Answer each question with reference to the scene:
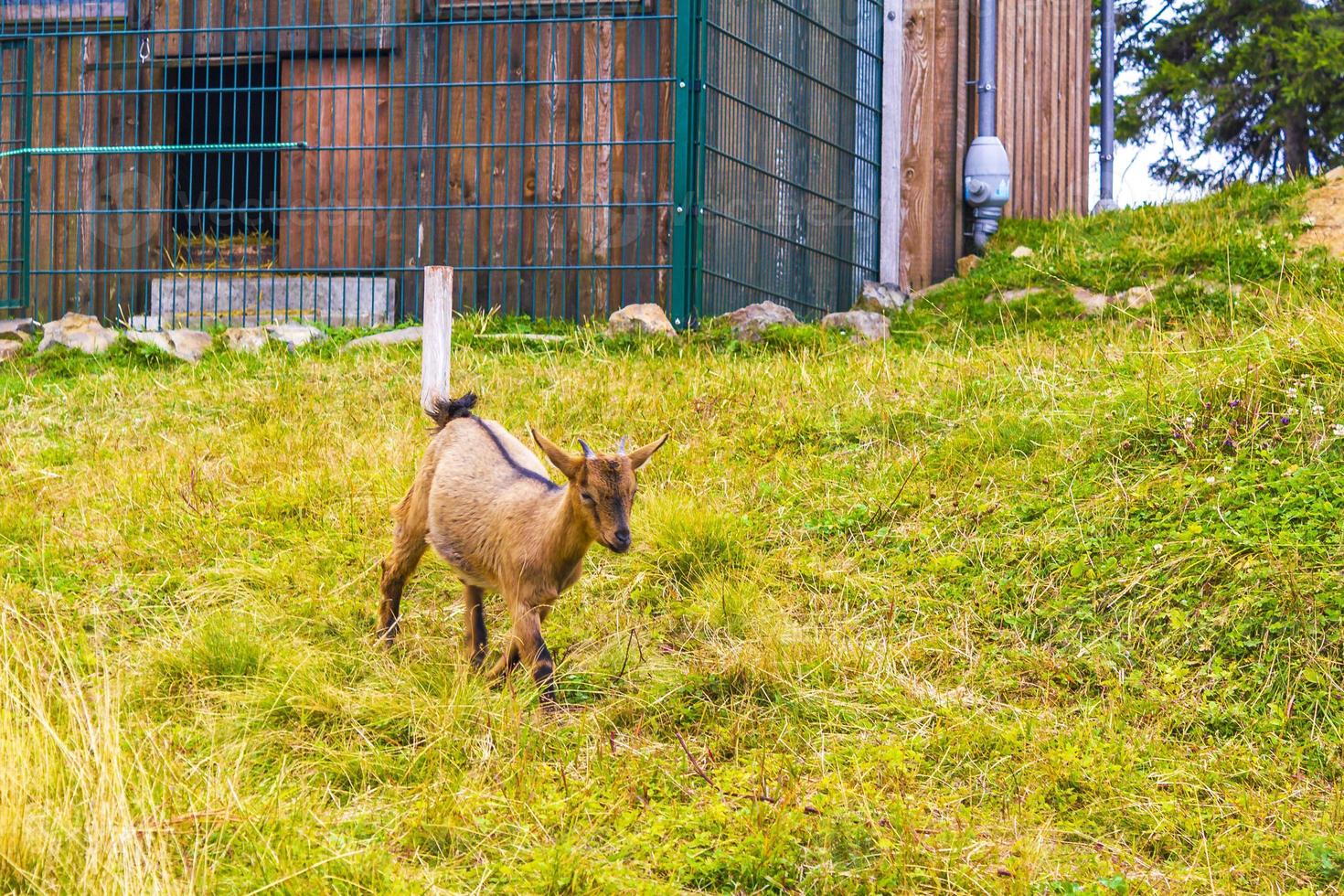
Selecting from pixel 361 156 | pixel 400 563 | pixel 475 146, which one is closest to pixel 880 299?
pixel 475 146

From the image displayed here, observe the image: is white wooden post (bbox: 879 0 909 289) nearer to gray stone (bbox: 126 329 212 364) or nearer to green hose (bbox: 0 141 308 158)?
green hose (bbox: 0 141 308 158)

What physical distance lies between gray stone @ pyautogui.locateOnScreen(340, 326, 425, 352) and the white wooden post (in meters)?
3.80

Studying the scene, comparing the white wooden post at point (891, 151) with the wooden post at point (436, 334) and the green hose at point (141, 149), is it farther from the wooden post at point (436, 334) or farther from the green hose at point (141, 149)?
the wooden post at point (436, 334)

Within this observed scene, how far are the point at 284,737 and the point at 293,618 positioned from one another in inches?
44.4

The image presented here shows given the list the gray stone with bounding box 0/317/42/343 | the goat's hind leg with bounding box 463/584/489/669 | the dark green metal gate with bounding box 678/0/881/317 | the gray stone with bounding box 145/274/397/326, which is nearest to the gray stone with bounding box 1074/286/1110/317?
the dark green metal gate with bounding box 678/0/881/317

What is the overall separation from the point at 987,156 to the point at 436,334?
6310mm

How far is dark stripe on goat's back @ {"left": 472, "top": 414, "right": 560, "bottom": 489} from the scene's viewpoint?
18.2 feet

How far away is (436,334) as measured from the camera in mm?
7090

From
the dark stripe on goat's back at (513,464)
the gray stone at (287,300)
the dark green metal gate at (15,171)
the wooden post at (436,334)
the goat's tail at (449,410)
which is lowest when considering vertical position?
the dark stripe on goat's back at (513,464)

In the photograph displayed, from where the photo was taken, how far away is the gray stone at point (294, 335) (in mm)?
10418

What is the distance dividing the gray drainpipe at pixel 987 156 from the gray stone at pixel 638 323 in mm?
3270

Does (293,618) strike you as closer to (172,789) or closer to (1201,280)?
(172,789)

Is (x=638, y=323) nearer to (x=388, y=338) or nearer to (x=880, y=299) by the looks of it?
(x=388, y=338)

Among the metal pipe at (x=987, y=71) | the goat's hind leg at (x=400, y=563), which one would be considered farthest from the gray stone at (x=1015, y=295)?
the goat's hind leg at (x=400, y=563)
